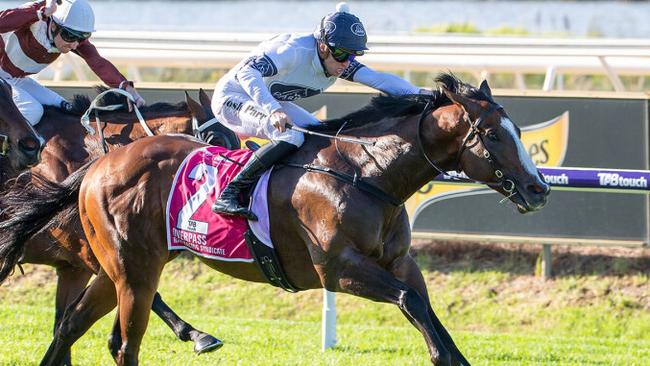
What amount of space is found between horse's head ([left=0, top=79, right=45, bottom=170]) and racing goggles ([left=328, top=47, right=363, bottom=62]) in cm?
177

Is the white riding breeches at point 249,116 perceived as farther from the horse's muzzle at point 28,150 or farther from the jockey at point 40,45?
the jockey at point 40,45

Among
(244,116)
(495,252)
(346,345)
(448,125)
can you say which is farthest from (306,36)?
(495,252)

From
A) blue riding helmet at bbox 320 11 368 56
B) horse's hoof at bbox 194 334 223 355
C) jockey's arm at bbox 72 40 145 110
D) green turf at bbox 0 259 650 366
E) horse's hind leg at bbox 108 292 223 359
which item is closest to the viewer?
blue riding helmet at bbox 320 11 368 56

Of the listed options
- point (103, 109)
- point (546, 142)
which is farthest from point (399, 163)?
point (546, 142)

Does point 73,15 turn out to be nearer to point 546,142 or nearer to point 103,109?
point 103,109

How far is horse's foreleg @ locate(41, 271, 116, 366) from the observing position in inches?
226

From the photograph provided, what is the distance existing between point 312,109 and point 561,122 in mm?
2167

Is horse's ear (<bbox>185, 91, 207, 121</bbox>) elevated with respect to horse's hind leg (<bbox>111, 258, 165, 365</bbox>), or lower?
elevated

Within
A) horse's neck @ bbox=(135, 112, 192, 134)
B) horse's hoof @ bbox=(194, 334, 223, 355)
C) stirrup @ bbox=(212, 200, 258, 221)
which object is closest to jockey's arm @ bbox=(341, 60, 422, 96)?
stirrup @ bbox=(212, 200, 258, 221)

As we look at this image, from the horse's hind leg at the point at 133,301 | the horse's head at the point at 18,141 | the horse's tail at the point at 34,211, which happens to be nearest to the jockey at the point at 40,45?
the horse's head at the point at 18,141

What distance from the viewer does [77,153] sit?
6785 millimetres

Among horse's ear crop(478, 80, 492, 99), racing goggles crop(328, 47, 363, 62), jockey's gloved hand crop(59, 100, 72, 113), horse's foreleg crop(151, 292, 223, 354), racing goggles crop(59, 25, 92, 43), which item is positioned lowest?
horse's foreleg crop(151, 292, 223, 354)

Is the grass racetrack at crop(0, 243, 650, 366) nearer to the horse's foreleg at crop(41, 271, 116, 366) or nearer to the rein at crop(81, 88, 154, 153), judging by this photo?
the horse's foreleg at crop(41, 271, 116, 366)

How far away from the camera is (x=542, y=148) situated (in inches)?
364
